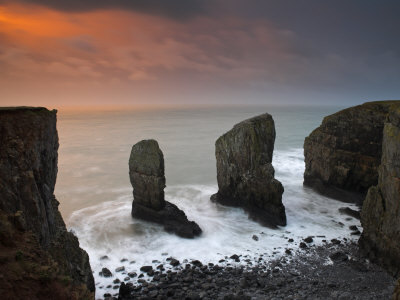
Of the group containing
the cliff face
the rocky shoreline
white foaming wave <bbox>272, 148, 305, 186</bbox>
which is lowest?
the rocky shoreline

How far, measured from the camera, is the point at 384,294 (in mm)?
17219

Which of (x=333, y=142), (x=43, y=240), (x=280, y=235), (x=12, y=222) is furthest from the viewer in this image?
(x=333, y=142)

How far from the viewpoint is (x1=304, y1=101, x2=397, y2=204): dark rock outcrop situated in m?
32.4

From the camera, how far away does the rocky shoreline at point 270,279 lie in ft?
57.6

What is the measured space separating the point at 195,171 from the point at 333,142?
21301 millimetres

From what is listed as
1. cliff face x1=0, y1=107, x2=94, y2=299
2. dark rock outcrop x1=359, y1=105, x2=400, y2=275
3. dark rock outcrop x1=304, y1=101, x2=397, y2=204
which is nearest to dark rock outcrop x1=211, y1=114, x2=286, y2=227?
dark rock outcrop x1=304, y1=101, x2=397, y2=204

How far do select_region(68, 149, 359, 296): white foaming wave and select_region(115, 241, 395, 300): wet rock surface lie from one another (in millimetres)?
1820

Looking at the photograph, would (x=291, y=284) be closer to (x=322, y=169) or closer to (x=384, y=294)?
(x=384, y=294)

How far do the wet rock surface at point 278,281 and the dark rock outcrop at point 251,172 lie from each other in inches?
267

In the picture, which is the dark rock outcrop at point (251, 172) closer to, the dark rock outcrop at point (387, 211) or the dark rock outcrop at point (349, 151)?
the dark rock outcrop at point (349, 151)

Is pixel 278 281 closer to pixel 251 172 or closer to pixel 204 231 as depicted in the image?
pixel 204 231

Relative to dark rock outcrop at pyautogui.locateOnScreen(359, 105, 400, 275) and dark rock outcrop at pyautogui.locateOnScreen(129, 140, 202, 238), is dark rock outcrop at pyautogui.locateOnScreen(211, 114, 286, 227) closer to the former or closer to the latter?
dark rock outcrop at pyautogui.locateOnScreen(129, 140, 202, 238)

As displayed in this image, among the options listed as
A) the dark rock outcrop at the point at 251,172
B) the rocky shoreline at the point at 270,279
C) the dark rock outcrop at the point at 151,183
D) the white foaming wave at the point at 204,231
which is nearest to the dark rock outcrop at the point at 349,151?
the white foaming wave at the point at 204,231

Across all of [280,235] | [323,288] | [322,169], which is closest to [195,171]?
[322,169]
